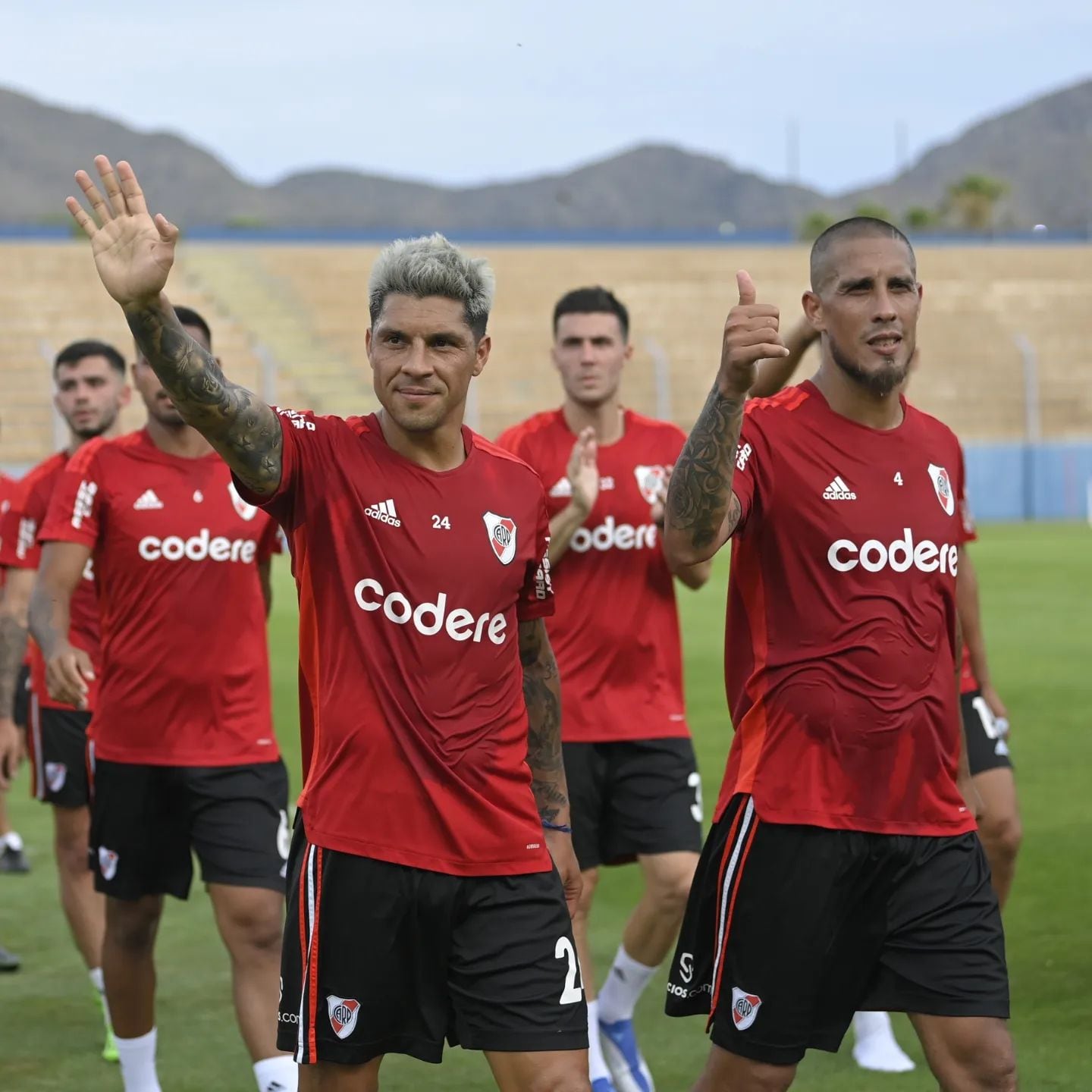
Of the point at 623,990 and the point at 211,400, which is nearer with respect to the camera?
the point at 211,400

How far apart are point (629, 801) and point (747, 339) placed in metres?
2.94

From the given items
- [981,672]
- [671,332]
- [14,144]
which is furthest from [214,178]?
[981,672]

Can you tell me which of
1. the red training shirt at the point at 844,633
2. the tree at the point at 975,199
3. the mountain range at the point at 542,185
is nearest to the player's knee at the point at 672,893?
the red training shirt at the point at 844,633

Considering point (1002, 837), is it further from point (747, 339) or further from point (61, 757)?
point (61, 757)

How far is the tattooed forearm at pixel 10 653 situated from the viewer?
7395 mm

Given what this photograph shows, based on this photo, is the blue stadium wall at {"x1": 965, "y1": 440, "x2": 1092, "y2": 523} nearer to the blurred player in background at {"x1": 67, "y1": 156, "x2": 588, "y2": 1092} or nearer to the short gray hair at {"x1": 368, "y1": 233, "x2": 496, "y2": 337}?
the short gray hair at {"x1": 368, "y1": 233, "x2": 496, "y2": 337}

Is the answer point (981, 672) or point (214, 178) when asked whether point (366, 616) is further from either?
point (214, 178)

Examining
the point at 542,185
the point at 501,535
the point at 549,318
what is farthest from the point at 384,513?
the point at 542,185

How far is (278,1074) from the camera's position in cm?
566

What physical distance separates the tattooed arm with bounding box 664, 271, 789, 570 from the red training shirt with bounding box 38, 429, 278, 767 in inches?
85.4

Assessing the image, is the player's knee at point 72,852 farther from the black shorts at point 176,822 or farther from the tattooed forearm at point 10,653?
the black shorts at point 176,822

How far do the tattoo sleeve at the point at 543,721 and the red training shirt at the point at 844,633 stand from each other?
449 mm

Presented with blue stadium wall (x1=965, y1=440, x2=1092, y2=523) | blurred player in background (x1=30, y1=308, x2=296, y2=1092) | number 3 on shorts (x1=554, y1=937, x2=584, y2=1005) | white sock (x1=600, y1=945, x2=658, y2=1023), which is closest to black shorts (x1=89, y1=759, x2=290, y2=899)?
blurred player in background (x1=30, y1=308, x2=296, y2=1092)

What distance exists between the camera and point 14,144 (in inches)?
7126
